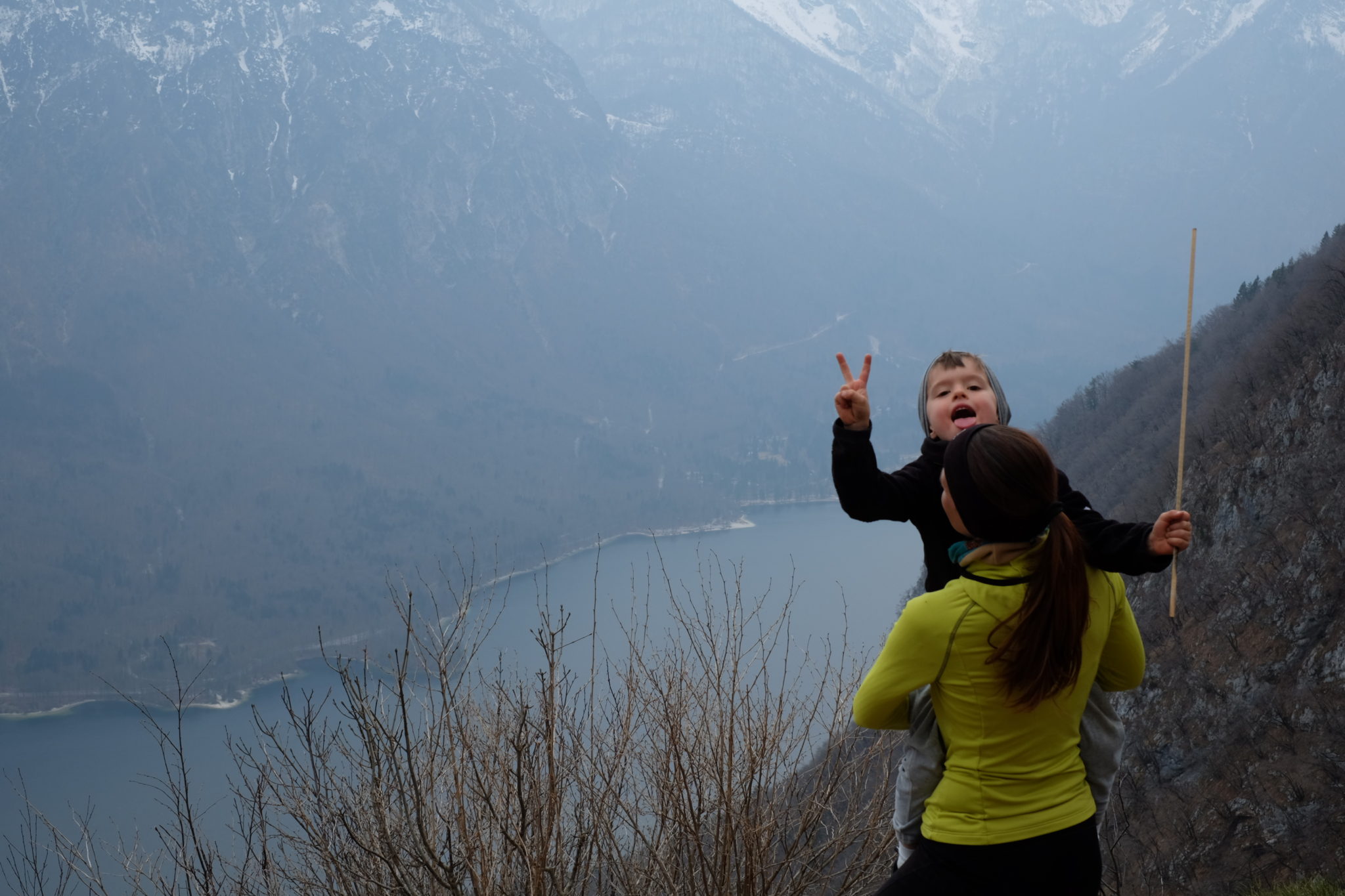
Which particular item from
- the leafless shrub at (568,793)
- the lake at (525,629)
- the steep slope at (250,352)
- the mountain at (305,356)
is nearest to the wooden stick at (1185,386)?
the leafless shrub at (568,793)

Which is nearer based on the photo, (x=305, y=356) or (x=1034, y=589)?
(x=1034, y=589)

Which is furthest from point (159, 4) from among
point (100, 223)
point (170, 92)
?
point (100, 223)

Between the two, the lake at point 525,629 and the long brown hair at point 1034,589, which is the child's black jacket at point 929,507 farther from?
the lake at point 525,629

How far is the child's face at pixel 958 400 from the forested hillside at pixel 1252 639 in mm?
3948

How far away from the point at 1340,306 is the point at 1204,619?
1274cm

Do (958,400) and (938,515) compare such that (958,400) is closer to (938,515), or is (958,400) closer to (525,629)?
(938,515)

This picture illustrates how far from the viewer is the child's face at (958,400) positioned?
229 centimetres

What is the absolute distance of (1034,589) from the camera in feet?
5.95

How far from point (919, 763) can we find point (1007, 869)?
0.22 metres

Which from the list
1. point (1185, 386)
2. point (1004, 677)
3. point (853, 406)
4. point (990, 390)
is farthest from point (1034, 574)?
point (1185, 386)

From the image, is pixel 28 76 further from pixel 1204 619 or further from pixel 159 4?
pixel 1204 619

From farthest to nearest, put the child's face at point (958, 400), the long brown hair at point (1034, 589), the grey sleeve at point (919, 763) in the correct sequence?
the child's face at point (958, 400)
the grey sleeve at point (919, 763)
the long brown hair at point (1034, 589)

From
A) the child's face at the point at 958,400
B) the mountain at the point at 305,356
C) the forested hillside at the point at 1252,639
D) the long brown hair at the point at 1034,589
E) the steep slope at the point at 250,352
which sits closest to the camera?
the long brown hair at the point at 1034,589

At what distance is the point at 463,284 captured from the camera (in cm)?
19175
